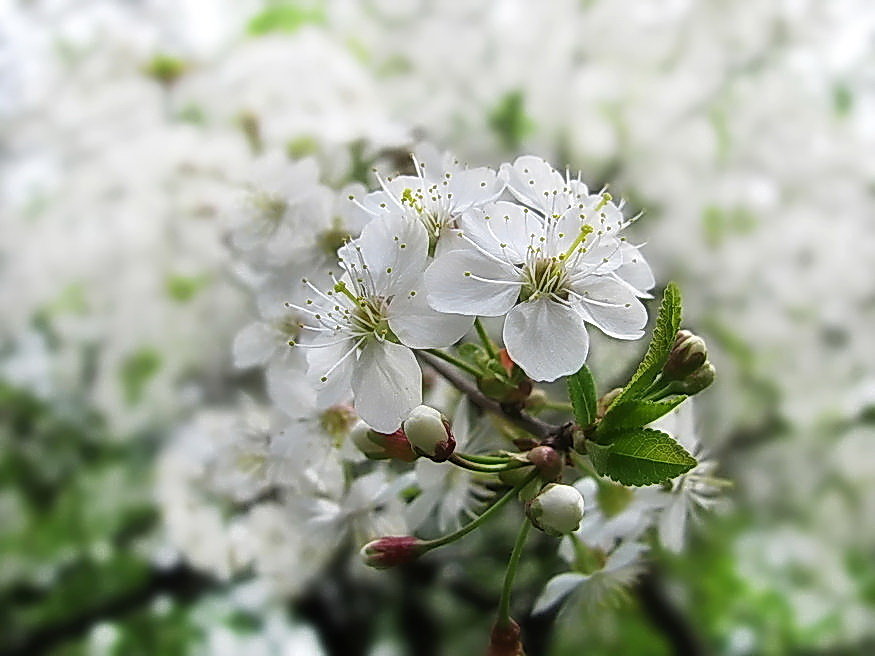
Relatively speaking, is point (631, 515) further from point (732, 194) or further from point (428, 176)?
point (732, 194)

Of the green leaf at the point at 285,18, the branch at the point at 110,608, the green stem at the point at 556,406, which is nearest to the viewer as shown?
the green stem at the point at 556,406

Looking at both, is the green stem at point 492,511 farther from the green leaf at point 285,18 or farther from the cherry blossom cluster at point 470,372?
the green leaf at point 285,18

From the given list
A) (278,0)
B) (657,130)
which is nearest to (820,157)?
(657,130)

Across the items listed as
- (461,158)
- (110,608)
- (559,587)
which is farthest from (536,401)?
(110,608)

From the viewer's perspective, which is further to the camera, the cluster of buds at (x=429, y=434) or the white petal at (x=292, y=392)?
the white petal at (x=292, y=392)

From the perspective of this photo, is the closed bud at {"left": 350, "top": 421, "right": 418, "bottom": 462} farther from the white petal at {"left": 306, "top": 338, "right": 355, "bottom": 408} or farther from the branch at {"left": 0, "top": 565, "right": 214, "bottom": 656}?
the branch at {"left": 0, "top": 565, "right": 214, "bottom": 656}

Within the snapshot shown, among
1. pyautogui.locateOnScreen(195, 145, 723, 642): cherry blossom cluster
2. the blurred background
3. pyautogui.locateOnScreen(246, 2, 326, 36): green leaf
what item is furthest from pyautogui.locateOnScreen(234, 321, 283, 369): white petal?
pyautogui.locateOnScreen(246, 2, 326, 36): green leaf

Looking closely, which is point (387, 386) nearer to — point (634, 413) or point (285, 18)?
→ point (634, 413)

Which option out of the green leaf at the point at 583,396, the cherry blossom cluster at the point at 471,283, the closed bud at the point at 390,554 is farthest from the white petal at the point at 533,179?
the closed bud at the point at 390,554
